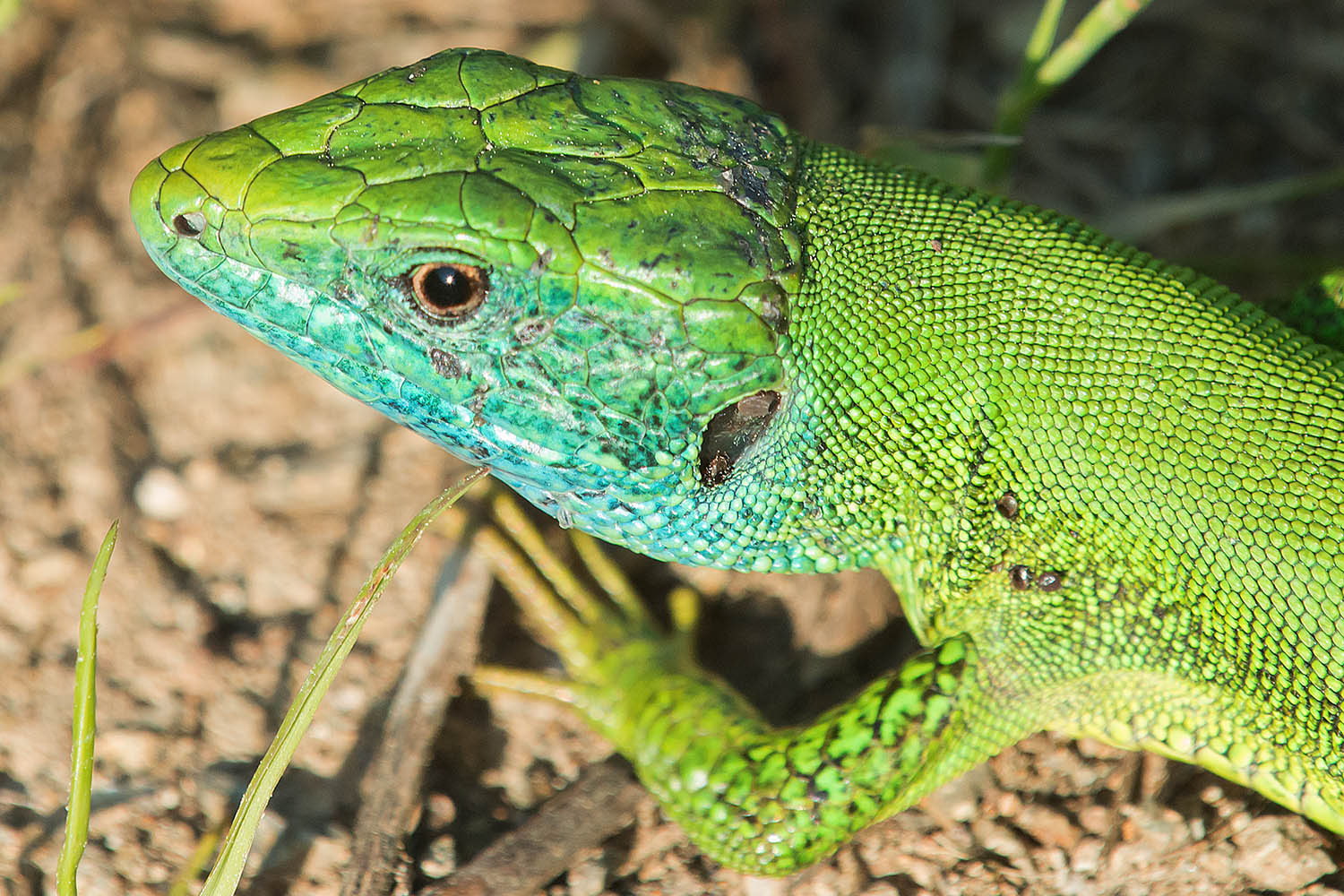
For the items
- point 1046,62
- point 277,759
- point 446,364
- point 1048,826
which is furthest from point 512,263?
point 1046,62

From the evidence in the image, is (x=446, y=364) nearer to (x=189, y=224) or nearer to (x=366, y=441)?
(x=189, y=224)

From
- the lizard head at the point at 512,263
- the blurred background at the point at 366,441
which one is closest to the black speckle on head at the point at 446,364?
the lizard head at the point at 512,263

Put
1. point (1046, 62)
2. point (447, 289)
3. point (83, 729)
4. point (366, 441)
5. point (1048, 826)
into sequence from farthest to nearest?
point (366, 441) < point (1046, 62) < point (1048, 826) < point (447, 289) < point (83, 729)

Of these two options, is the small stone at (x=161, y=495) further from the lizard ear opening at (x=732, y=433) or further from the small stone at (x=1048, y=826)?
the small stone at (x=1048, y=826)

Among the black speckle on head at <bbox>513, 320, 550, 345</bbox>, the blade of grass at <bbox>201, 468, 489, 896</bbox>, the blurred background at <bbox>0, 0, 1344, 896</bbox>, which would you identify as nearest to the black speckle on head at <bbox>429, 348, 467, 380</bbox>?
the black speckle on head at <bbox>513, 320, 550, 345</bbox>

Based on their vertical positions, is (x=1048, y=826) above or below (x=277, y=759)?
below

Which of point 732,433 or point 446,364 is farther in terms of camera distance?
point 732,433
